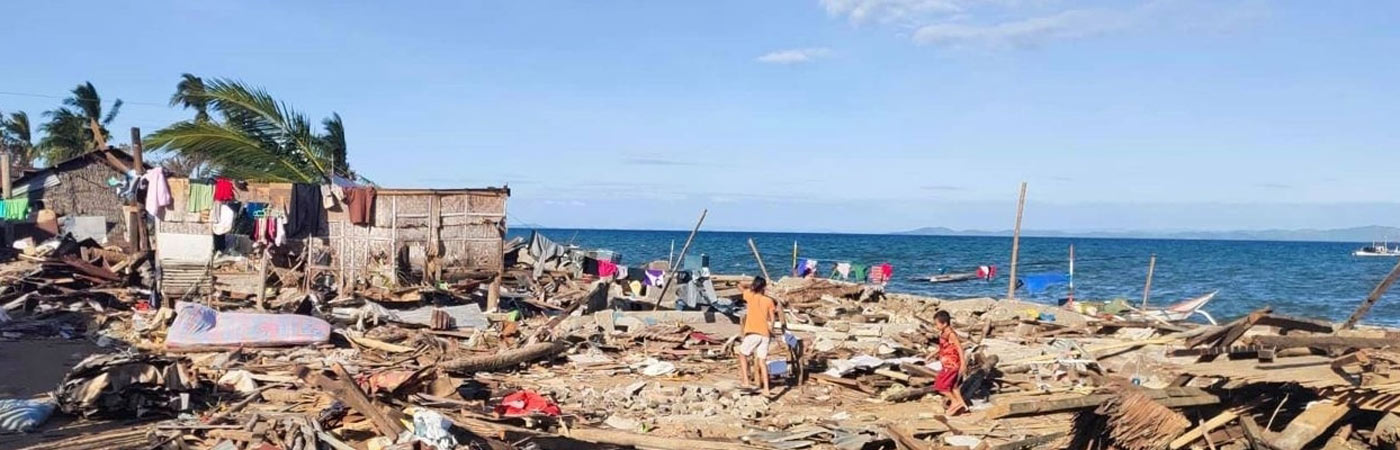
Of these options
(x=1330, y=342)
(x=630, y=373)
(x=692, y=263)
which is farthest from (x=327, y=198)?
(x=1330, y=342)

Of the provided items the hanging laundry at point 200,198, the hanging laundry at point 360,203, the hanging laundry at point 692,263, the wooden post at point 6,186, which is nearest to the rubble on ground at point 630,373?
the hanging laundry at point 200,198

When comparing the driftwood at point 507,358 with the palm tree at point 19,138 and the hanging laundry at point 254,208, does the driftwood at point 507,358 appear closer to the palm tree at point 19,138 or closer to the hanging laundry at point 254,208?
the hanging laundry at point 254,208

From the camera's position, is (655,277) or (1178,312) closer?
(1178,312)

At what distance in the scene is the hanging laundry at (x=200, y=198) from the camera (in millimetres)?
20281

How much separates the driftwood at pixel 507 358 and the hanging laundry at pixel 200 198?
9.82 m

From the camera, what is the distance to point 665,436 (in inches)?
383

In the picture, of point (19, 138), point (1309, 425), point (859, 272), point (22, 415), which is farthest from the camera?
point (19, 138)

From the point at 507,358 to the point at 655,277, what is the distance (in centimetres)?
951

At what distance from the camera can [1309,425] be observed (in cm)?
728

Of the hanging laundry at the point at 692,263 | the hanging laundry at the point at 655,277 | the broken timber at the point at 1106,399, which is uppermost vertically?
the hanging laundry at the point at 692,263

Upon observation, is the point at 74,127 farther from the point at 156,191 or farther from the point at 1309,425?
the point at 1309,425

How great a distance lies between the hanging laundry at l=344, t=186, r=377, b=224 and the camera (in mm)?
19203

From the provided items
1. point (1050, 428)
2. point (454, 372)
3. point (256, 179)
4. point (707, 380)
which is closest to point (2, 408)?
point (454, 372)

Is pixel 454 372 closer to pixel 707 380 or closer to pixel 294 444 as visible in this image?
pixel 707 380
